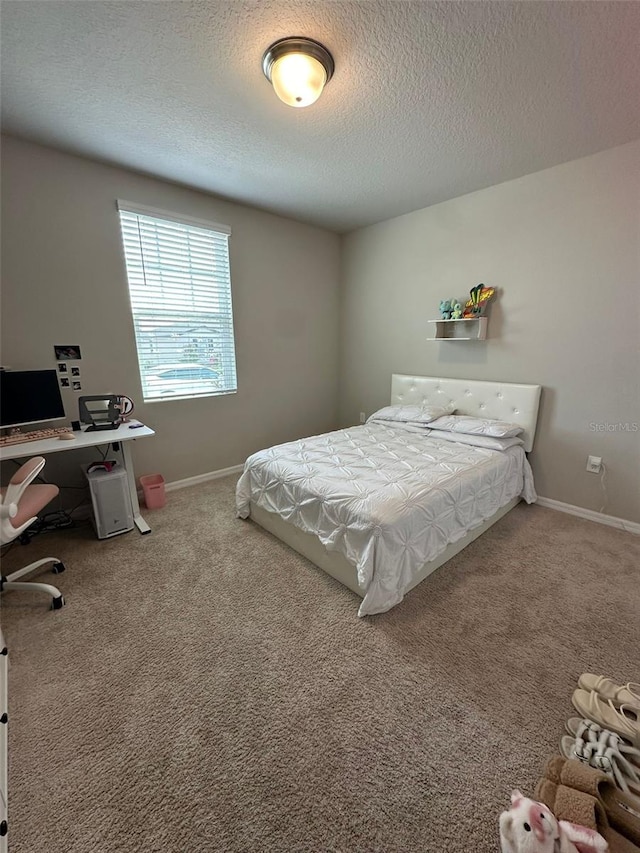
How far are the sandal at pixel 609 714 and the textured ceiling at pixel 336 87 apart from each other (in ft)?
8.94

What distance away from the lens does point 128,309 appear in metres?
2.80

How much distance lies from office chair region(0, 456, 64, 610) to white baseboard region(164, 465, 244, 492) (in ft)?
3.98

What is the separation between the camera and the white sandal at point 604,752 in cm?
107

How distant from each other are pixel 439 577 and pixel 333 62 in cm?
279

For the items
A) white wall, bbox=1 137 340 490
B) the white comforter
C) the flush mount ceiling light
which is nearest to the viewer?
the flush mount ceiling light

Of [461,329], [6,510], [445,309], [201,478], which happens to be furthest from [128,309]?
[461,329]

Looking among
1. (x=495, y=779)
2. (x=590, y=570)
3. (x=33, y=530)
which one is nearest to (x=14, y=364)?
(x=33, y=530)

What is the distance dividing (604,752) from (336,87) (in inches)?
121

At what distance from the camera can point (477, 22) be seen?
141cm

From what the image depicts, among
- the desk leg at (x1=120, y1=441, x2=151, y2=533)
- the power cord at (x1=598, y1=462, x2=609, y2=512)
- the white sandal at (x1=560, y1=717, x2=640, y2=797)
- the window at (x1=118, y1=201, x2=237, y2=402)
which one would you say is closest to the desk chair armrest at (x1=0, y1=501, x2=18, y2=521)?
the desk leg at (x1=120, y1=441, x2=151, y2=533)

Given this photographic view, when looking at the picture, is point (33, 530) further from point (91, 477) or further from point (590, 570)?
point (590, 570)

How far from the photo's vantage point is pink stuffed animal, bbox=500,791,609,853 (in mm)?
843

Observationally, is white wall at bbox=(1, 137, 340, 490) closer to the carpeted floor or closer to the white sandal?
the carpeted floor

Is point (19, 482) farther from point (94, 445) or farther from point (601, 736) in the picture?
point (601, 736)
